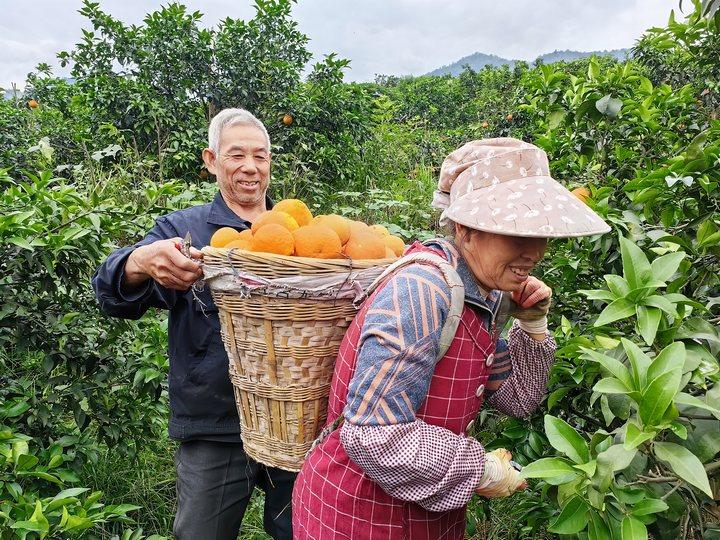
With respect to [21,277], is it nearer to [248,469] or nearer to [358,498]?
[248,469]

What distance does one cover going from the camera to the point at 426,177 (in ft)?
18.5

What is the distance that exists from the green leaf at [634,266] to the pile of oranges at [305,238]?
54 cm

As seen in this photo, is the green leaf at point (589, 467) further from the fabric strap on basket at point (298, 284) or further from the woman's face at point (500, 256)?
the fabric strap on basket at point (298, 284)

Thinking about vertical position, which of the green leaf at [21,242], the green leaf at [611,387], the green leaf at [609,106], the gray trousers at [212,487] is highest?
the green leaf at [609,106]

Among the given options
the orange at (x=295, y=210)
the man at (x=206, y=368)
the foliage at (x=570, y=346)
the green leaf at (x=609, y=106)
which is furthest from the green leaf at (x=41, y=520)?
the green leaf at (x=609, y=106)

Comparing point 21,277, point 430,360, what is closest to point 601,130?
point 430,360

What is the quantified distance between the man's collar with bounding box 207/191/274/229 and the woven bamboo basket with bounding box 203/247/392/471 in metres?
0.60

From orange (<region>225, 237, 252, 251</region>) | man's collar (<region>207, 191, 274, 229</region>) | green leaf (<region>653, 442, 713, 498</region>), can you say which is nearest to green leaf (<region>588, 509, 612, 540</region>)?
green leaf (<region>653, 442, 713, 498</region>)

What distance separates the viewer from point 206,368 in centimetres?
169

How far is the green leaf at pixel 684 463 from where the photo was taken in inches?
30.1

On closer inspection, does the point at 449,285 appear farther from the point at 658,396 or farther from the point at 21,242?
the point at 21,242

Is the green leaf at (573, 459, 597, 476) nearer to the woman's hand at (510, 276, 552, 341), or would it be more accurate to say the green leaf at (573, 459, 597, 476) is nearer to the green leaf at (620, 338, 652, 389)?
the green leaf at (620, 338, 652, 389)

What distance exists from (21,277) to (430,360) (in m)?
1.58

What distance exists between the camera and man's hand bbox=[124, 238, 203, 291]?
4.26 feet
